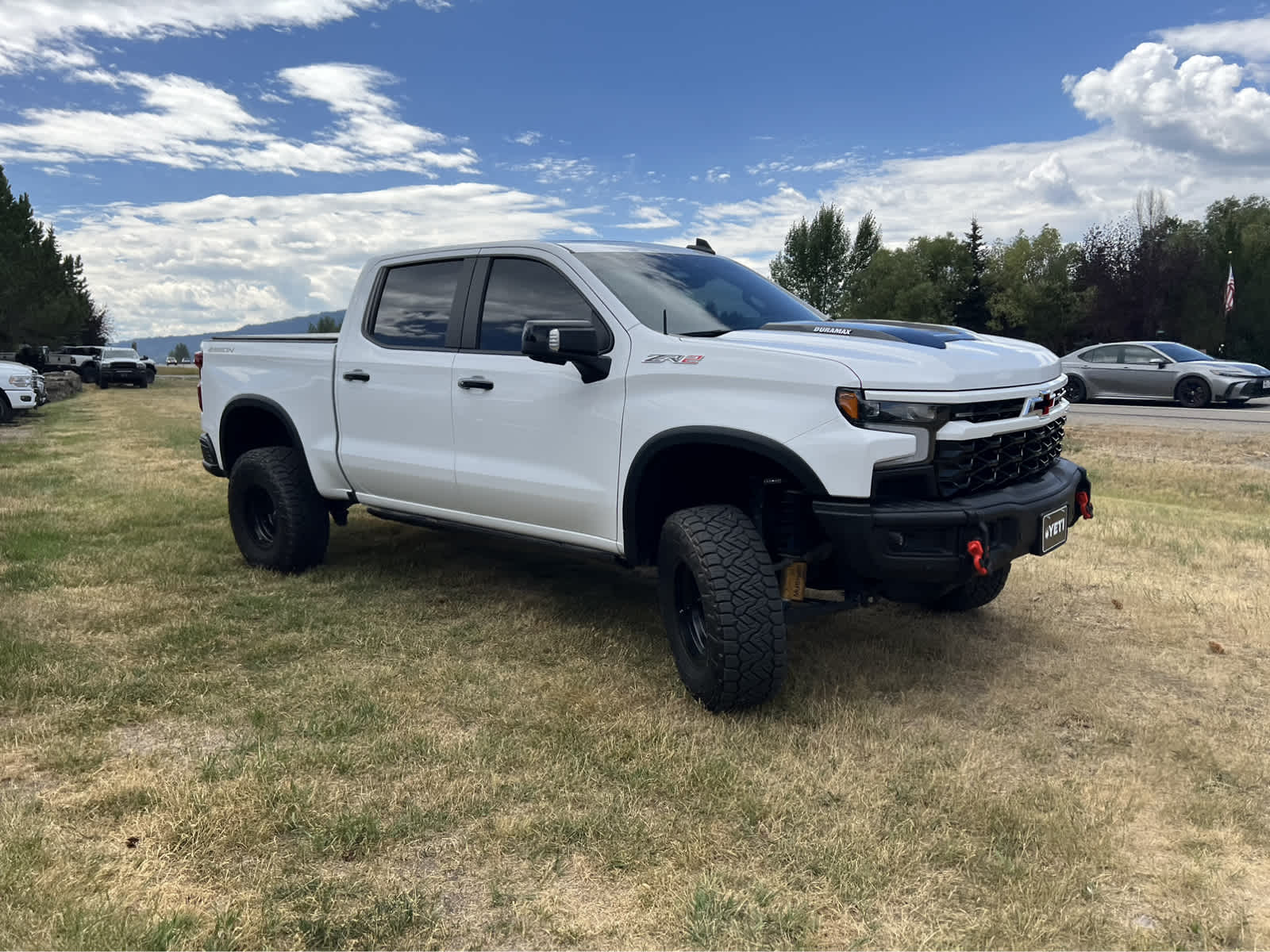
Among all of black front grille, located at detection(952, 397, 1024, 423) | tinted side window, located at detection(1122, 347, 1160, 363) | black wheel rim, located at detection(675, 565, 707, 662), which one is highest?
tinted side window, located at detection(1122, 347, 1160, 363)

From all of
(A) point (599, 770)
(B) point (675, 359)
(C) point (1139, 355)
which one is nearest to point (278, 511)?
(B) point (675, 359)

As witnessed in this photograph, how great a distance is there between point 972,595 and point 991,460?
5.18 ft

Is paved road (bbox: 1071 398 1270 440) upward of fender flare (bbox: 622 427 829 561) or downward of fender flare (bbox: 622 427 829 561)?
downward

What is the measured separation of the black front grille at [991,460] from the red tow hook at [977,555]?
8.1 inches

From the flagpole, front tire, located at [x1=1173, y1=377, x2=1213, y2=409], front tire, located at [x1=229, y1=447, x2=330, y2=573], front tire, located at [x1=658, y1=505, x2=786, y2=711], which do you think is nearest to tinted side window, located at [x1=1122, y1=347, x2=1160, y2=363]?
front tire, located at [x1=1173, y1=377, x2=1213, y2=409]

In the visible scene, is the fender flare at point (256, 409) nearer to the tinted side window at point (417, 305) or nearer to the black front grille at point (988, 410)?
the tinted side window at point (417, 305)

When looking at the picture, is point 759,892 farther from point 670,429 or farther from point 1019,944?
point 670,429

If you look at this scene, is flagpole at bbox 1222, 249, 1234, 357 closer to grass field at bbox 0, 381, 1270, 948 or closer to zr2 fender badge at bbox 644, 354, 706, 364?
grass field at bbox 0, 381, 1270, 948

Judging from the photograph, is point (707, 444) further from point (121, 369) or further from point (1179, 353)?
point (121, 369)

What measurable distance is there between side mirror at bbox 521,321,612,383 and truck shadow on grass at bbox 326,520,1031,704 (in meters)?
1.07

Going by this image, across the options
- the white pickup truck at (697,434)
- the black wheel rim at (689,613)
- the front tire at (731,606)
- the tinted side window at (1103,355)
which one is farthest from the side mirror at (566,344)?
the tinted side window at (1103,355)

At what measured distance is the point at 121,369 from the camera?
34875 mm

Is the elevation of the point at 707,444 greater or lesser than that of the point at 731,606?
greater

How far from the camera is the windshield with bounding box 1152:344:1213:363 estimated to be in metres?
17.7
